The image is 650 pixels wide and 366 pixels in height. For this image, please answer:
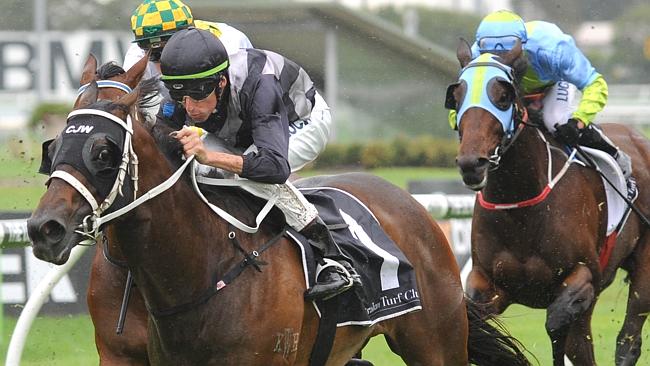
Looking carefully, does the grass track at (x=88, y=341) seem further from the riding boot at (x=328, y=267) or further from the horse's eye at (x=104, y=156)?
the horse's eye at (x=104, y=156)

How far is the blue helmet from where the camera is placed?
18.3ft

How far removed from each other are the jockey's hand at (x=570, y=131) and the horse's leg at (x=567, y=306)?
639 mm

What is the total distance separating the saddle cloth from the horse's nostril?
3430mm

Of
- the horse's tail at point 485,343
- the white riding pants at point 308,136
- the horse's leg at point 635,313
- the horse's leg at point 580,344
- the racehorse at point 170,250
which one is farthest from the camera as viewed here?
the horse's leg at point 635,313

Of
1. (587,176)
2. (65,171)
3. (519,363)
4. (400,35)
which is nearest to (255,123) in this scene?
(65,171)

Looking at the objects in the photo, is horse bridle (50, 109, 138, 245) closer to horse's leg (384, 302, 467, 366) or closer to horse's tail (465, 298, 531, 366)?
horse's leg (384, 302, 467, 366)

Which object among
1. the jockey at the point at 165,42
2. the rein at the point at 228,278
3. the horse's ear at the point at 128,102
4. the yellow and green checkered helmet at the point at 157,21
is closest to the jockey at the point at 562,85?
the jockey at the point at 165,42

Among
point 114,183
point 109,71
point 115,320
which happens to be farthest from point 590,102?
point 114,183

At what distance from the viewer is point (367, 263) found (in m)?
4.48

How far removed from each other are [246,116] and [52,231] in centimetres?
99

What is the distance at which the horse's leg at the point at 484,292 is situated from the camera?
18.7ft

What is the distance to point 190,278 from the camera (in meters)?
3.75

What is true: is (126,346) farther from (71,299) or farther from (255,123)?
(71,299)

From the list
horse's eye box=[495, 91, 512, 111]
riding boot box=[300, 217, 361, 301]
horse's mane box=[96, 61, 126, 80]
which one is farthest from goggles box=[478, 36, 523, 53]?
horse's mane box=[96, 61, 126, 80]
